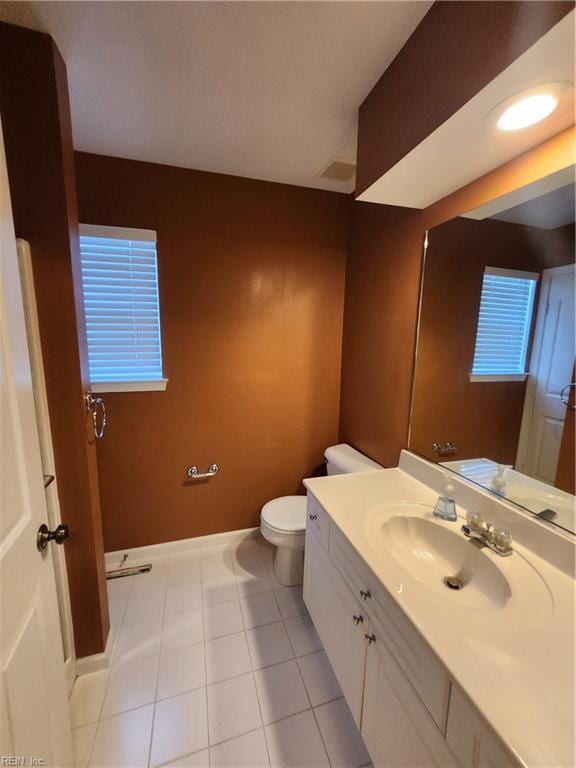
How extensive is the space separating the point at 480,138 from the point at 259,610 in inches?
88.3

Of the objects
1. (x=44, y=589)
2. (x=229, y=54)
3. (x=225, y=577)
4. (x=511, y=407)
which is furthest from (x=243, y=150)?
(x=225, y=577)

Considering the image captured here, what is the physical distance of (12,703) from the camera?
2.16 feet

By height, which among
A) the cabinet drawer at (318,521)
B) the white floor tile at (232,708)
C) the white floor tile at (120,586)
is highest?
the cabinet drawer at (318,521)

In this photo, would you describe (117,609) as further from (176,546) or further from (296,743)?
(296,743)

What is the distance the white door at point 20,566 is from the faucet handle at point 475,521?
127 cm

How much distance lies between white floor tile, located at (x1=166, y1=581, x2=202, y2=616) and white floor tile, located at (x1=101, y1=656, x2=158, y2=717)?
0.27m

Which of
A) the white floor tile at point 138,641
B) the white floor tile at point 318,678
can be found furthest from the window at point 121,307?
the white floor tile at point 318,678

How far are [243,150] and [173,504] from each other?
83.7 inches

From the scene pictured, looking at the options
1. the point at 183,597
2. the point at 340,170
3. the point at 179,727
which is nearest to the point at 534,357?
the point at 340,170

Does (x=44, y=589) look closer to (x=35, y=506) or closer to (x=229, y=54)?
(x=35, y=506)

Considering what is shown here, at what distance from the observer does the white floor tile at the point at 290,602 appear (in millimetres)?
1696

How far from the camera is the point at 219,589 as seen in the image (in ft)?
6.07

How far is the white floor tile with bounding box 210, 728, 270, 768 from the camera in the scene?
109 centimetres

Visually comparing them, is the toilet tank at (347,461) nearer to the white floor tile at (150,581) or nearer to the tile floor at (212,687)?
the tile floor at (212,687)
